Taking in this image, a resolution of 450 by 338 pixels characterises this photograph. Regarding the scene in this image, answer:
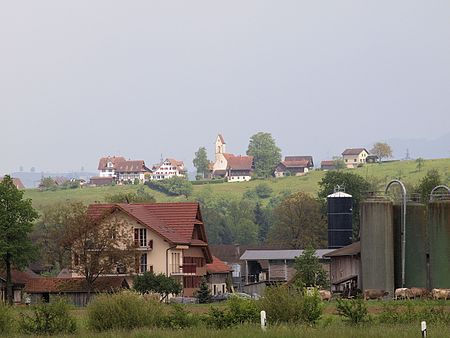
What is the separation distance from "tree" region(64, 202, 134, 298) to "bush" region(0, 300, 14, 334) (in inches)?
1637

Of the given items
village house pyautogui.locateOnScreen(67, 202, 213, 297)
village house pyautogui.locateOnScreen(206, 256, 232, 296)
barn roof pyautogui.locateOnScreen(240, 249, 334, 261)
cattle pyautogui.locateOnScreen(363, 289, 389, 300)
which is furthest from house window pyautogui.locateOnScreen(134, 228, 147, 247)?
barn roof pyautogui.locateOnScreen(240, 249, 334, 261)

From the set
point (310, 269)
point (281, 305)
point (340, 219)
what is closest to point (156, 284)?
point (310, 269)

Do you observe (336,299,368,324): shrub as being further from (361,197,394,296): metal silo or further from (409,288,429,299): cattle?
(361,197,394,296): metal silo

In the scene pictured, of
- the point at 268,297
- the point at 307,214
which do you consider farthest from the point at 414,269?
the point at 307,214

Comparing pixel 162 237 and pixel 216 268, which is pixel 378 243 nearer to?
pixel 162 237

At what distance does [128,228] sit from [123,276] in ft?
15.1

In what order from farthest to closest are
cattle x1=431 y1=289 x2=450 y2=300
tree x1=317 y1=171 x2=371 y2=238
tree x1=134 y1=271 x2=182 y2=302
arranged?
tree x1=317 y1=171 x2=371 y2=238 → tree x1=134 y1=271 x2=182 y2=302 → cattle x1=431 y1=289 x2=450 y2=300

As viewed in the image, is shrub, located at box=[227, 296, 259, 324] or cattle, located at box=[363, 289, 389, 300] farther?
cattle, located at box=[363, 289, 389, 300]

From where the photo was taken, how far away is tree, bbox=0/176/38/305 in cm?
8881

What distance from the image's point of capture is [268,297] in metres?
47.2

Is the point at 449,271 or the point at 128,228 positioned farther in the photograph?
the point at 128,228

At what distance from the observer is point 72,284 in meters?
90.7

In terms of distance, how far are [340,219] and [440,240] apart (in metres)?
42.9

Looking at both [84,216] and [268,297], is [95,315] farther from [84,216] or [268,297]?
[84,216]
